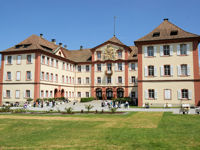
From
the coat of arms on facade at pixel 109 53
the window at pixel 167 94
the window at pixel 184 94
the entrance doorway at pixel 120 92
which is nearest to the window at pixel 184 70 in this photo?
the window at pixel 184 94

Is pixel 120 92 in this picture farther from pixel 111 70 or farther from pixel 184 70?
pixel 184 70

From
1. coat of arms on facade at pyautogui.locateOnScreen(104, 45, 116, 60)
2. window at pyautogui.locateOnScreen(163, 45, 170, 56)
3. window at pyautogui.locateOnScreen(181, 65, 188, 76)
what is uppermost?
coat of arms on facade at pyautogui.locateOnScreen(104, 45, 116, 60)

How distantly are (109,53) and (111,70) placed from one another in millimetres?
4168

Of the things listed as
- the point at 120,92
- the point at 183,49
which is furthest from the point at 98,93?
the point at 183,49

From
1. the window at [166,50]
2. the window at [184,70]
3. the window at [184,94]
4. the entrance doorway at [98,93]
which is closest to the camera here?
the window at [184,94]

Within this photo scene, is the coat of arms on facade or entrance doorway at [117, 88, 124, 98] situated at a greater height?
the coat of arms on facade

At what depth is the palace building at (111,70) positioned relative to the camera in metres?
33.8

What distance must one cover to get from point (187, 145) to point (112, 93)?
43635 millimetres

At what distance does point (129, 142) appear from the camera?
9586 mm

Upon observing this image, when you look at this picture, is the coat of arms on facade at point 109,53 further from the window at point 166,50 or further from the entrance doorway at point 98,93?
the window at point 166,50

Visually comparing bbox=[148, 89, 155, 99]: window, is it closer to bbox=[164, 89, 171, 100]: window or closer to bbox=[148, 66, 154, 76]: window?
bbox=[164, 89, 171, 100]: window

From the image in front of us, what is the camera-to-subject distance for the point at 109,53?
2051 inches

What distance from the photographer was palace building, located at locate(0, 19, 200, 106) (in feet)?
111

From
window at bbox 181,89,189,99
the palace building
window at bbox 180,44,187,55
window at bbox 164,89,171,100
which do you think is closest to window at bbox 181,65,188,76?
the palace building
